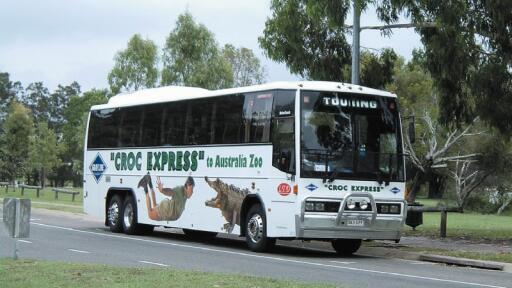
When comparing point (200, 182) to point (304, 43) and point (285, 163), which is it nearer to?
point (285, 163)

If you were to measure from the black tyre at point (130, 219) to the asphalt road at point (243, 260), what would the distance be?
1.70 ft

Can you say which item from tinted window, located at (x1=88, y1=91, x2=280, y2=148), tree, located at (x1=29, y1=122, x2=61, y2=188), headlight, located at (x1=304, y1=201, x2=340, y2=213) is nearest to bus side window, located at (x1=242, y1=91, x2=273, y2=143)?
tinted window, located at (x1=88, y1=91, x2=280, y2=148)

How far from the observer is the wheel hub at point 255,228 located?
1728 cm

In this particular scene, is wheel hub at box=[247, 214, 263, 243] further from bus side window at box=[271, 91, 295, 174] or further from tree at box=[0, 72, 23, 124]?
tree at box=[0, 72, 23, 124]

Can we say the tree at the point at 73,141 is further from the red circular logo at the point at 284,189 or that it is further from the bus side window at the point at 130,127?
the red circular logo at the point at 284,189

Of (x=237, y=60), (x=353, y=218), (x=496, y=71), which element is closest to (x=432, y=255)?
(x=353, y=218)

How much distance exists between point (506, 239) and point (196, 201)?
27.9 feet

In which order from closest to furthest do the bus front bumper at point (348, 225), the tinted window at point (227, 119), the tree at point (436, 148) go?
the bus front bumper at point (348, 225) < the tinted window at point (227, 119) < the tree at point (436, 148)

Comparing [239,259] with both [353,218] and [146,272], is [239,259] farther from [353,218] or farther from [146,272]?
[146,272]

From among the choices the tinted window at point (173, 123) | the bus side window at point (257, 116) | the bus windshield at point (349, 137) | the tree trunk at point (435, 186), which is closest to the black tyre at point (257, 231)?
the bus side window at point (257, 116)

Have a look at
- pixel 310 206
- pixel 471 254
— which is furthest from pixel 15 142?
pixel 471 254

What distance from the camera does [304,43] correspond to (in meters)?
22.8

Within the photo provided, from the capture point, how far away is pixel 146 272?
1157 cm

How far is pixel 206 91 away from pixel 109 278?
1012 centimetres
